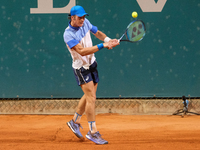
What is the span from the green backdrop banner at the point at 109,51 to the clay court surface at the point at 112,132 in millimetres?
515

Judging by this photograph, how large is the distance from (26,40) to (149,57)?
2.39m

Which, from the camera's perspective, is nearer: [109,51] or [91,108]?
[91,108]

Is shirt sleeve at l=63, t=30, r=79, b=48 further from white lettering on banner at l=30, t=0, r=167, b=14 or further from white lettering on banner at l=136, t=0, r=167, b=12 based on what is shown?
white lettering on banner at l=136, t=0, r=167, b=12

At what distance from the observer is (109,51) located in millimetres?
5656

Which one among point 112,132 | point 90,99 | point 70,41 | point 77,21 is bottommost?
point 112,132

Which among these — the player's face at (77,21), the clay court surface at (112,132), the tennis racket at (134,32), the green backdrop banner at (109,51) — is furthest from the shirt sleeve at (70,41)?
the green backdrop banner at (109,51)

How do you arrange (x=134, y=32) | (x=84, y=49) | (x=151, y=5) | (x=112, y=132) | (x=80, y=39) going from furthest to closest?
(x=151, y=5) < (x=112, y=132) < (x=134, y=32) < (x=80, y=39) < (x=84, y=49)

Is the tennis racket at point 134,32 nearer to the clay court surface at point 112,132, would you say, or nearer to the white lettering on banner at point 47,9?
the clay court surface at point 112,132

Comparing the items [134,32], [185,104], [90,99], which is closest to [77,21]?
[134,32]

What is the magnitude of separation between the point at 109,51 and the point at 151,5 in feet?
3.82

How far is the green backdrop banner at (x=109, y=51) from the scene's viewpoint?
5574 millimetres

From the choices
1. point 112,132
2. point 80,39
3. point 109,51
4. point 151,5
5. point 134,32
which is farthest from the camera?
point 109,51

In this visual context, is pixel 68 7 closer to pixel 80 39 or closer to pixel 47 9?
pixel 47 9

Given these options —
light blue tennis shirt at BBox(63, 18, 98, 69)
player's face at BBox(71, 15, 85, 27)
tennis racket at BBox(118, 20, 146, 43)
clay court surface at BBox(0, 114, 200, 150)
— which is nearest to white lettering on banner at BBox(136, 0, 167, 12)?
tennis racket at BBox(118, 20, 146, 43)
